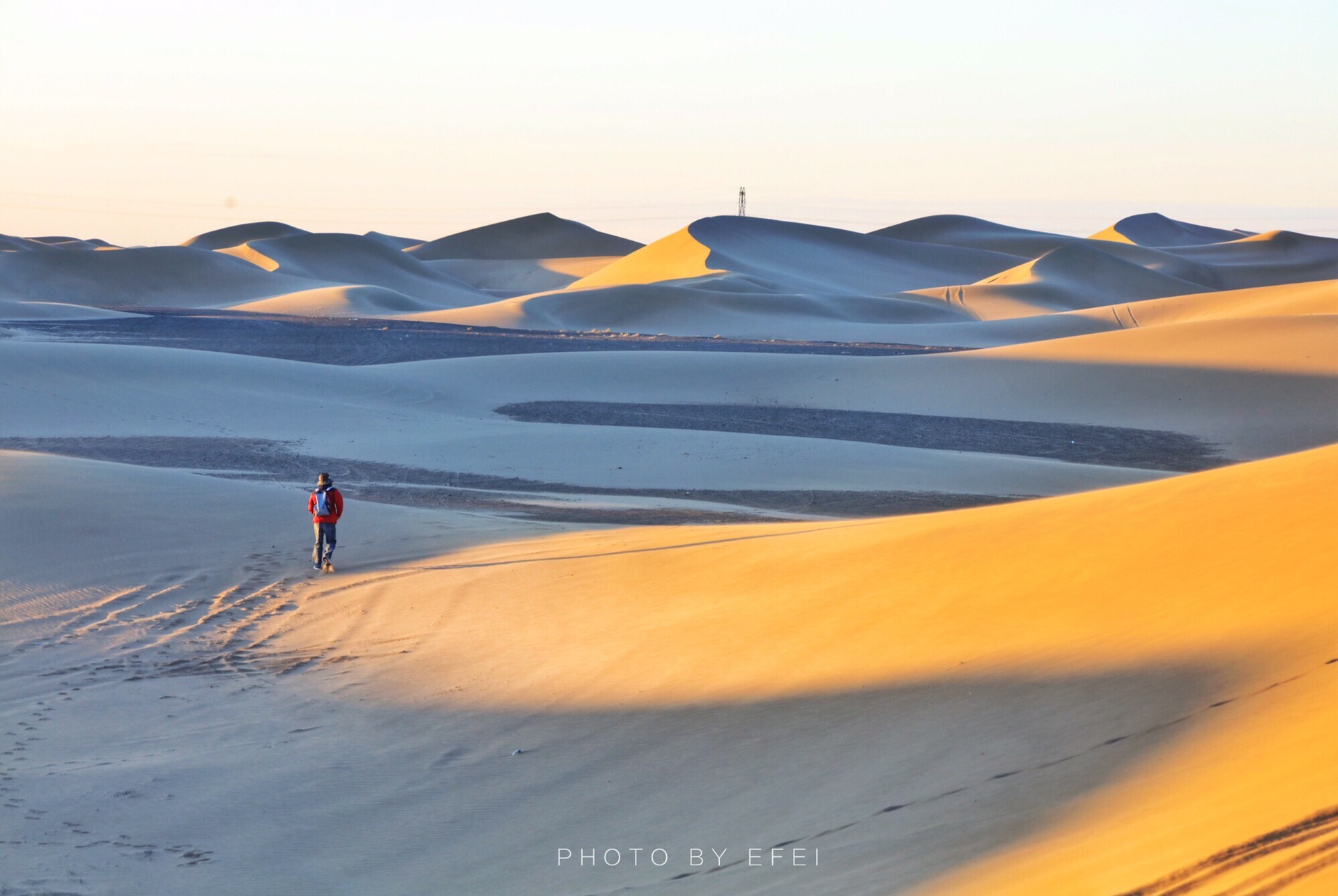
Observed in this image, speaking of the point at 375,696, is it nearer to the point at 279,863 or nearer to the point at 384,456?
the point at 279,863

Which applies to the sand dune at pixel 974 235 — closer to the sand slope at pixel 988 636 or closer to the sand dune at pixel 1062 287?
the sand dune at pixel 1062 287

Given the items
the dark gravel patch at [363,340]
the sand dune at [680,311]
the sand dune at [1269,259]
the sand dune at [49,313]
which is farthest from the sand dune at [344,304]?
the sand dune at [1269,259]

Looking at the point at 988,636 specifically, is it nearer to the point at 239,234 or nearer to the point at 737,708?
the point at 737,708

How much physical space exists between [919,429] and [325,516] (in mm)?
16757

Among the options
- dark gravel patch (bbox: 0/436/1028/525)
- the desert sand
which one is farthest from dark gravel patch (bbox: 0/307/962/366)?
the desert sand

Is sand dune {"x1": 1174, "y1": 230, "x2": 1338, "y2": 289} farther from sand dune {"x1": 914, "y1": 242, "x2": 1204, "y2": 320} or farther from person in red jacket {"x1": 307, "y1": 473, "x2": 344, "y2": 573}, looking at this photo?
person in red jacket {"x1": 307, "y1": 473, "x2": 344, "y2": 573}

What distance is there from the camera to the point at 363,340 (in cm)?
4144

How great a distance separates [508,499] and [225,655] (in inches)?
331

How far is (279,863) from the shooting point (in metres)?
5.20

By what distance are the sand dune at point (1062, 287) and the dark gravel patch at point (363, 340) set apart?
38892 mm

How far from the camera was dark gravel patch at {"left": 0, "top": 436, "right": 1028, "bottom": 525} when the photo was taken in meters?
15.9

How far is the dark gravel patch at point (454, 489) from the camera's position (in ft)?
52.1

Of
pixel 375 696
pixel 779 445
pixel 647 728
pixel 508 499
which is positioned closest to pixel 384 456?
pixel 508 499

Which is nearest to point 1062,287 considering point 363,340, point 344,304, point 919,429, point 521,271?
point 344,304
